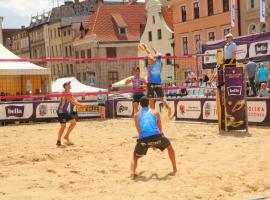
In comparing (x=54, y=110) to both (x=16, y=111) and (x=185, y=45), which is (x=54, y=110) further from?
(x=185, y=45)

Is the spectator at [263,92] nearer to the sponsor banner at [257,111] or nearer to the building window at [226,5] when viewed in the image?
the sponsor banner at [257,111]

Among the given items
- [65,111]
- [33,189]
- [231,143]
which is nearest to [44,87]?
[65,111]

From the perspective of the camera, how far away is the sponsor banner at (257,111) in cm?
1204

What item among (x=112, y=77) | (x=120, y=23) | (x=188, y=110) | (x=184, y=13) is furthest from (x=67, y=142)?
(x=120, y=23)

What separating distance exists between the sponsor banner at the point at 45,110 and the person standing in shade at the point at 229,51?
9.64m

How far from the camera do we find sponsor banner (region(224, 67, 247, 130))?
1093 cm

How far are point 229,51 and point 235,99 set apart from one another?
1.14 meters

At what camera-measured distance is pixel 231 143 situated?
9.38 m

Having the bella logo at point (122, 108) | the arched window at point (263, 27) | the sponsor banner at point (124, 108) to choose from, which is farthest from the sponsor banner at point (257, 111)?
the arched window at point (263, 27)

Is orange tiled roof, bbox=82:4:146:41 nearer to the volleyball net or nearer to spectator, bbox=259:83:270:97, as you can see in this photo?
the volleyball net

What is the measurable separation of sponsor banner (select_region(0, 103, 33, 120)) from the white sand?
7.88 metres

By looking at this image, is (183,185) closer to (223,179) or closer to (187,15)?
(223,179)

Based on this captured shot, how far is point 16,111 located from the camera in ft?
61.2

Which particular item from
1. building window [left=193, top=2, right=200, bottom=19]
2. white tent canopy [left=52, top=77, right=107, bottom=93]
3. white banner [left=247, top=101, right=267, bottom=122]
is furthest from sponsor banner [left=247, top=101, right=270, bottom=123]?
building window [left=193, top=2, right=200, bottom=19]
